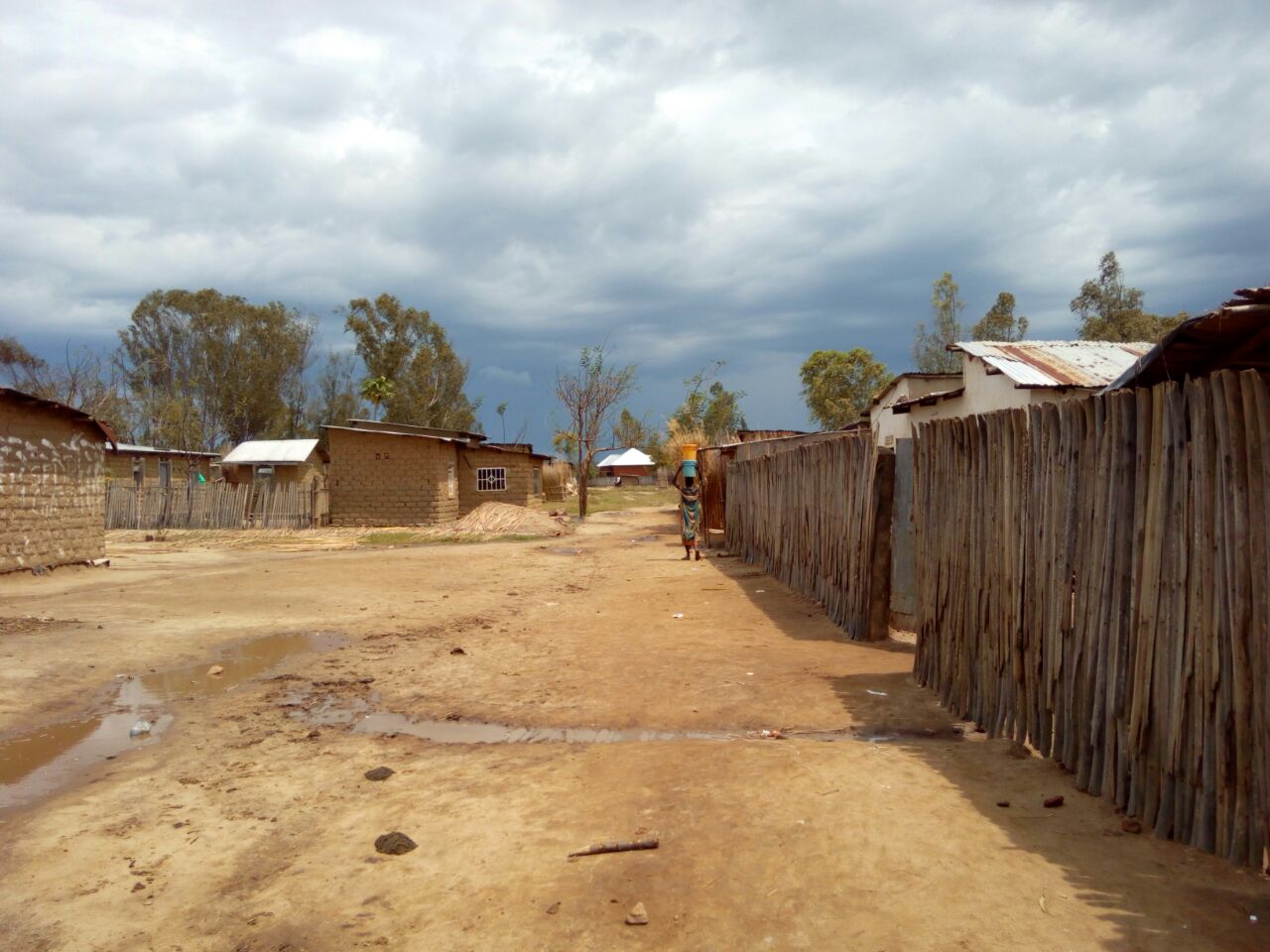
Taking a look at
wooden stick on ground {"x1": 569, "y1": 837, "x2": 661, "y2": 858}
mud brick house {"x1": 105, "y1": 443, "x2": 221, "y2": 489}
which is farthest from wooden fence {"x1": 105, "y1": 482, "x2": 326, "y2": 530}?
wooden stick on ground {"x1": 569, "y1": 837, "x2": 661, "y2": 858}

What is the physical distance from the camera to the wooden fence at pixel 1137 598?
10.1 feet

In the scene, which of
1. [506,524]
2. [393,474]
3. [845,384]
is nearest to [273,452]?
[393,474]

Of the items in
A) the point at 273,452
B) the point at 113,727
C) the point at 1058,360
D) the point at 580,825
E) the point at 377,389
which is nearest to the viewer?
the point at 580,825

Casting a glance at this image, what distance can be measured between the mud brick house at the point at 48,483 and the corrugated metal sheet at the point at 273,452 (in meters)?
15.3

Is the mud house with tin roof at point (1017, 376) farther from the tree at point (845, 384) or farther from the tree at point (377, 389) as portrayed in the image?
the tree at point (377, 389)

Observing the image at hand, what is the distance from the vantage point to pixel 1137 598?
3646 millimetres

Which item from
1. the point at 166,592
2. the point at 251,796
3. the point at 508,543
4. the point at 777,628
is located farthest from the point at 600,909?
the point at 508,543

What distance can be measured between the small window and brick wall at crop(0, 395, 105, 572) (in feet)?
50.9

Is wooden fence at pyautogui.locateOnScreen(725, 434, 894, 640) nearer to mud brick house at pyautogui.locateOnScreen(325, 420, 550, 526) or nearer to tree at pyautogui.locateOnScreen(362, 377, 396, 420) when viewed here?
mud brick house at pyautogui.locateOnScreen(325, 420, 550, 526)

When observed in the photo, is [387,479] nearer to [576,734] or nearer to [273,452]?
[273,452]

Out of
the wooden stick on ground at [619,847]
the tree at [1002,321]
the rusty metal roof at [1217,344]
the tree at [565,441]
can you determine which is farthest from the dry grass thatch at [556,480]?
the wooden stick on ground at [619,847]

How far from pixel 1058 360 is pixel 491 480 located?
73.4 ft

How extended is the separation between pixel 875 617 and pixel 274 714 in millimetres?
5222

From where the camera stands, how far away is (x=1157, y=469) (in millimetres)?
3541
